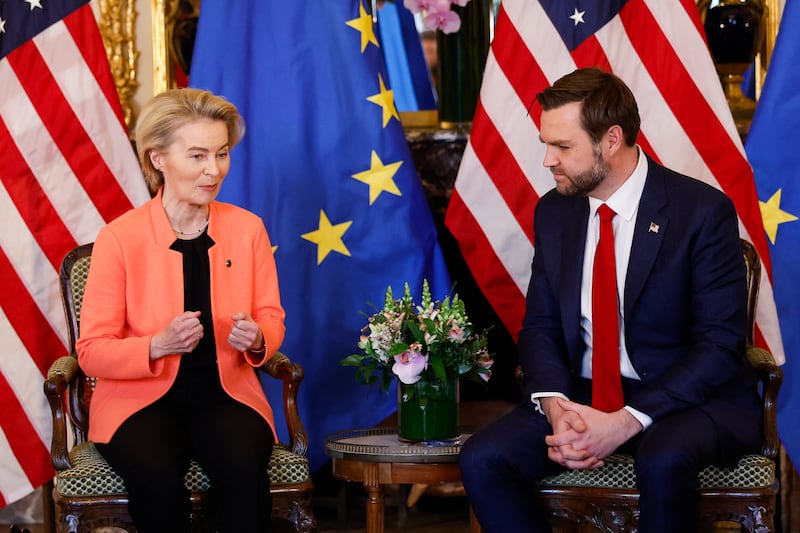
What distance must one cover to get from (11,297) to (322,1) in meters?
1.50

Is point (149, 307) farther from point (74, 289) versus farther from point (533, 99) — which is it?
point (533, 99)

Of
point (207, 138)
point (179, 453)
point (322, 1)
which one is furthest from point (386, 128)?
point (179, 453)

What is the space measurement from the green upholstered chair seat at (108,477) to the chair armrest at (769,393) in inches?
49.7

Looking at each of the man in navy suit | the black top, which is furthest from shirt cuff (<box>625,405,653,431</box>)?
the black top

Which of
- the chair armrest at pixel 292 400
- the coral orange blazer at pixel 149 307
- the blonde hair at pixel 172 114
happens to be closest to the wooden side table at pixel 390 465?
the chair armrest at pixel 292 400

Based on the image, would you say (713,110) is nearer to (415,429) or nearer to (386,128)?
(386,128)

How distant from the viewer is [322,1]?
404cm

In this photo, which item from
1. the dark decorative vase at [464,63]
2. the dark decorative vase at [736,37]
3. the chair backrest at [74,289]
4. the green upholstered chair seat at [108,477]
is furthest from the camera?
the dark decorative vase at [464,63]

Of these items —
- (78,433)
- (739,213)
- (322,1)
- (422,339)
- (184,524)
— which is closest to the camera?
(184,524)

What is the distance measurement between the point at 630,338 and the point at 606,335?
2.6 inches

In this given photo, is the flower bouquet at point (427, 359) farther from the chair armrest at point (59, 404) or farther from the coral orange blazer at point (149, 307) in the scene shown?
the chair armrest at point (59, 404)

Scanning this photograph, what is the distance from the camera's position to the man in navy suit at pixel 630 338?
2912 mm

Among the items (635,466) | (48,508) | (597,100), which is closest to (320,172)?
(597,100)

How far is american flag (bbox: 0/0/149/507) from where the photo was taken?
3.89 m
